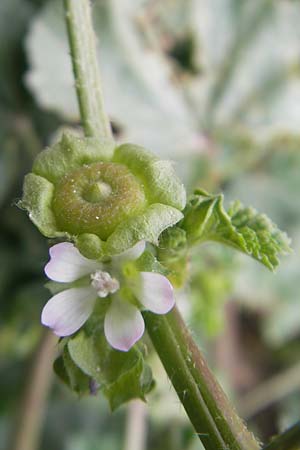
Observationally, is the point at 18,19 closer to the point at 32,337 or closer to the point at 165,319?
the point at 32,337

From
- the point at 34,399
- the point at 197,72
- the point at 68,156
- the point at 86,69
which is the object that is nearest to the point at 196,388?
the point at 68,156

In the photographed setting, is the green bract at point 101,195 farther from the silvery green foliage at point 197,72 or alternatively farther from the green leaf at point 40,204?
the silvery green foliage at point 197,72

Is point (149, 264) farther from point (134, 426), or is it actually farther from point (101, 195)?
point (134, 426)

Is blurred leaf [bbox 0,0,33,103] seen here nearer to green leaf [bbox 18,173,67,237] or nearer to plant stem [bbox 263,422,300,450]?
green leaf [bbox 18,173,67,237]

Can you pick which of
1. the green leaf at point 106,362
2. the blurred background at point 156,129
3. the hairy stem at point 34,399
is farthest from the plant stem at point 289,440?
the hairy stem at point 34,399

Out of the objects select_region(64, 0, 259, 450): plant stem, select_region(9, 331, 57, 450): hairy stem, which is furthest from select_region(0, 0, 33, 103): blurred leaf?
select_region(64, 0, 259, 450): plant stem
